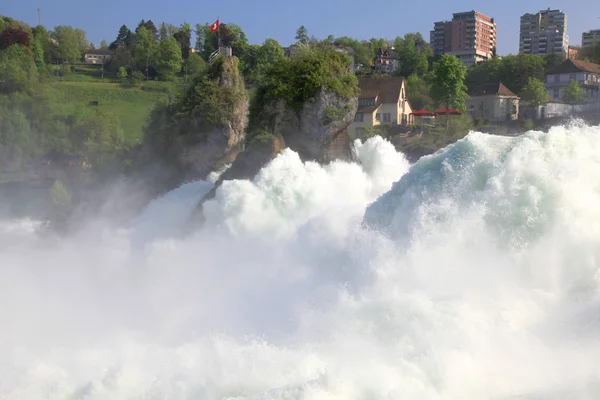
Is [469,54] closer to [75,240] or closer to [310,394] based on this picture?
[75,240]

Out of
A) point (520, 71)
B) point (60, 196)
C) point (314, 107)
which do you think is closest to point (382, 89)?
point (520, 71)

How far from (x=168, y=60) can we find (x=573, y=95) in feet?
96.7

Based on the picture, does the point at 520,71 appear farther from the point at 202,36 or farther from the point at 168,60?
the point at 202,36

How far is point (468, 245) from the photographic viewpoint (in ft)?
37.4

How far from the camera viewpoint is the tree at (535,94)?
112ft

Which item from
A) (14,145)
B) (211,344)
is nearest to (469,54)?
(14,145)

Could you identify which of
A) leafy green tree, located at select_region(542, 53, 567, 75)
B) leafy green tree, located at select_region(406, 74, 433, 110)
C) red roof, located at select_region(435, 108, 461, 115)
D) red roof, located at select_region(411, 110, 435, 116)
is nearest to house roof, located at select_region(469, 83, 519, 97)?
leafy green tree, located at select_region(406, 74, 433, 110)

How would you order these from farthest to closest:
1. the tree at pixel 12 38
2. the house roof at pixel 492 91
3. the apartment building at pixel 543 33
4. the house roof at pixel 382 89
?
1. the apartment building at pixel 543 33
2. the tree at pixel 12 38
3. the house roof at pixel 492 91
4. the house roof at pixel 382 89

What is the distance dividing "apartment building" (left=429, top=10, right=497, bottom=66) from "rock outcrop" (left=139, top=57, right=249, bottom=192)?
82512mm

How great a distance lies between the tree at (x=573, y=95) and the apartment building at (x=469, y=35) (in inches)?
2568

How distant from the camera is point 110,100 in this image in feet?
132

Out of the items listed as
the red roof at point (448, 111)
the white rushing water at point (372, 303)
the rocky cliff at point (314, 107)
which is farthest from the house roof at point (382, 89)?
the white rushing water at point (372, 303)

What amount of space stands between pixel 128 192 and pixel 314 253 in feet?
40.6

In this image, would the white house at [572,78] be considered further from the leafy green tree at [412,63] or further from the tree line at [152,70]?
the leafy green tree at [412,63]
